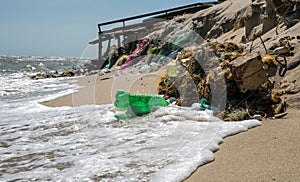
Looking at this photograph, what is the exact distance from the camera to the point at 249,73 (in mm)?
3977

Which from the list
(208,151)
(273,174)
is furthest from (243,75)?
(273,174)

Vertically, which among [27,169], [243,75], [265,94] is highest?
[243,75]

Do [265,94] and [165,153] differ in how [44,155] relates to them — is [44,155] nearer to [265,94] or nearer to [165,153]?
[165,153]

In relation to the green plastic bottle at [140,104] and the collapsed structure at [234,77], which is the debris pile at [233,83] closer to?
the collapsed structure at [234,77]

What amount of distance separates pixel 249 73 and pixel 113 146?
205 centimetres

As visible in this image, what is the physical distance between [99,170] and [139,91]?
160 inches

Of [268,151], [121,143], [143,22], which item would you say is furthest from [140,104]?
[143,22]

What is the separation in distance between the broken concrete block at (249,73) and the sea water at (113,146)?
0.63 m

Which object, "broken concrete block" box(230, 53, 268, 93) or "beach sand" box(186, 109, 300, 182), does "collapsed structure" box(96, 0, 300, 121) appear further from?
"beach sand" box(186, 109, 300, 182)

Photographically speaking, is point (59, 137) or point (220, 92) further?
point (220, 92)

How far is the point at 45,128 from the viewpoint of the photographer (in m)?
4.38

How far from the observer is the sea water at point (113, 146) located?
2.52 meters

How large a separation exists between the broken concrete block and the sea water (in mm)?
635

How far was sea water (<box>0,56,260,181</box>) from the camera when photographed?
2.52 metres
